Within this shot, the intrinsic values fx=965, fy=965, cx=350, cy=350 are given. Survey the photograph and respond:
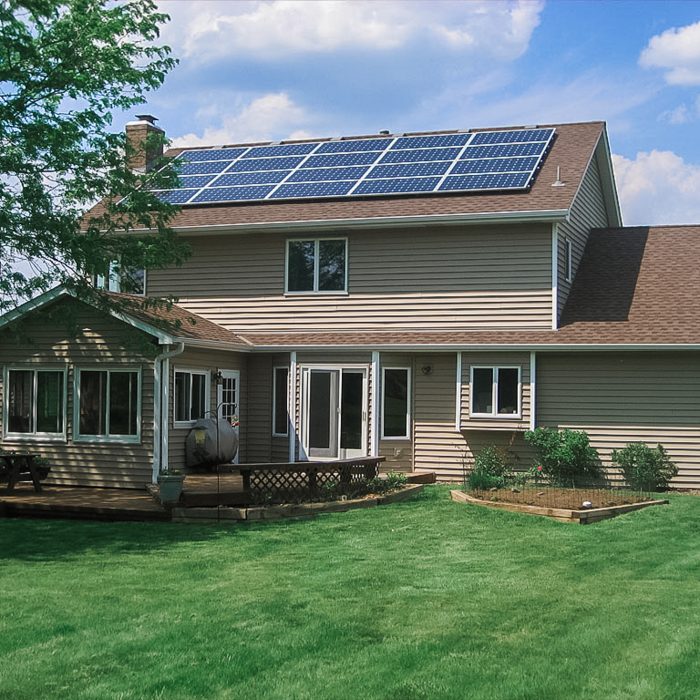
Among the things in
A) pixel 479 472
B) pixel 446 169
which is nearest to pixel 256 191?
pixel 446 169

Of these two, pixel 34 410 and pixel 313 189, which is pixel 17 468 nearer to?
pixel 34 410

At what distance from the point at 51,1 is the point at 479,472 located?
33.3 ft

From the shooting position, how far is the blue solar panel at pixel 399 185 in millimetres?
20391

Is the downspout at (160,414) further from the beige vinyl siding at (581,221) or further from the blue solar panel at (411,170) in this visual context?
the beige vinyl siding at (581,221)

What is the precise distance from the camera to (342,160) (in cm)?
2292

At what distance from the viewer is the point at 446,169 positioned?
21125 millimetres

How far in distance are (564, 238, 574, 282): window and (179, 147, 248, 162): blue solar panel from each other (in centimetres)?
908

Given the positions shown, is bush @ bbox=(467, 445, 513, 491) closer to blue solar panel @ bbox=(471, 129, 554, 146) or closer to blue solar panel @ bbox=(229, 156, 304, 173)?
blue solar panel @ bbox=(471, 129, 554, 146)

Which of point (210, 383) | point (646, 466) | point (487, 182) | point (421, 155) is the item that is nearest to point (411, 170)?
point (421, 155)

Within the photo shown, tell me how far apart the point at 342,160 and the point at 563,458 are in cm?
929

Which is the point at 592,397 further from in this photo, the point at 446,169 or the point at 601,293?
the point at 446,169

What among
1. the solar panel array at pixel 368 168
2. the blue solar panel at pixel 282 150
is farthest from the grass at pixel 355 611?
the blue solar panel at pixel 282 150

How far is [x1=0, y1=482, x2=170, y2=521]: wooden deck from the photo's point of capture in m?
14.4

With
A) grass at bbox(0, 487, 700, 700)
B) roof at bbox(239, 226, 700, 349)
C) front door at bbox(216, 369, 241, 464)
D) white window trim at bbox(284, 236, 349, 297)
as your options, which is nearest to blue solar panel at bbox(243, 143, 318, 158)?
white window trim at bbox(284, 236, 349, 297)
